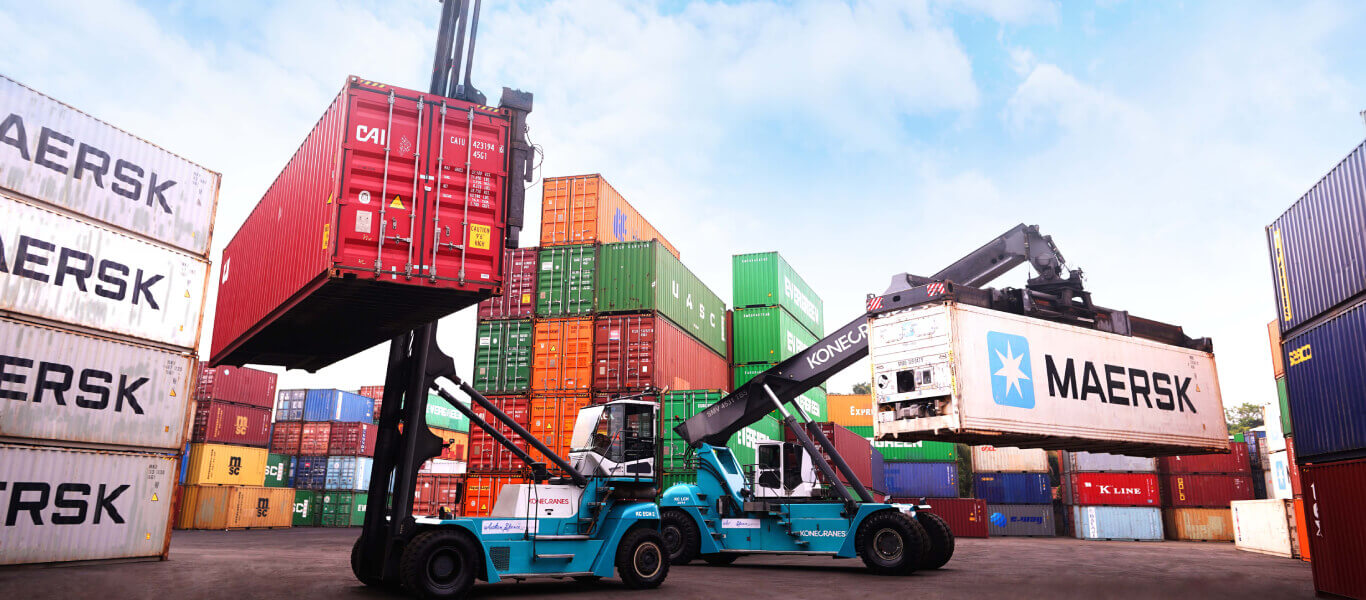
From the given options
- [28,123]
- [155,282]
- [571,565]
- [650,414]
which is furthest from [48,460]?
[650,414]

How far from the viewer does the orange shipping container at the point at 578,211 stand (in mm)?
24641

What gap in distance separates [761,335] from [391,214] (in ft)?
72.2

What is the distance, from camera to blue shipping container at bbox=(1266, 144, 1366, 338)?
33.5ft

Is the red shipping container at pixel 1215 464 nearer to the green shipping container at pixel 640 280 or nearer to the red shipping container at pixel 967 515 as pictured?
the red shipping container at pixel 967 515

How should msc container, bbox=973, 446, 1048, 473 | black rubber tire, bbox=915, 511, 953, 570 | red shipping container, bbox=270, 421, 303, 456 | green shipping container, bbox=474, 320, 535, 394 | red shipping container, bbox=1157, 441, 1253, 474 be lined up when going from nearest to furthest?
black rubber tire, bbox=915, 511, 953, 570 → green shipping container, bbox=474, 320, 535, 394 → red shipping container, bbox=1157, 441, 1253, 474 → msc container, bbox=973, 446, 1048, 473 → red shipping container, bbox=270, 421, 303, 456

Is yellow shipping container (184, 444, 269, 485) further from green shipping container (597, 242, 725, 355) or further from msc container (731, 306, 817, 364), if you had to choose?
msc container (731, 306, 817, 364)

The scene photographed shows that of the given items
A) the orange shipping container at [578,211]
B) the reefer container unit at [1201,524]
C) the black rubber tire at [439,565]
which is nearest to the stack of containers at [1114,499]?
the reefer container unit at [1201,524]

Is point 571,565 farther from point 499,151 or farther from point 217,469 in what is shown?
point 217,469

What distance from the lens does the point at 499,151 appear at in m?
9.84

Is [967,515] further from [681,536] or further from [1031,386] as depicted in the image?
[1031,386]

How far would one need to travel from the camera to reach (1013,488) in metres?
37.2

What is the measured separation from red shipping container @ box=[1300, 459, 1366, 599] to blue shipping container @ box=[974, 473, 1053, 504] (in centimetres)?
2687

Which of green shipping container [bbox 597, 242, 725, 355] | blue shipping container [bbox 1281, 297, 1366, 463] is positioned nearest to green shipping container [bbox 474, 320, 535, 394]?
green shipping container [bbox 597, 242, 725, 355]

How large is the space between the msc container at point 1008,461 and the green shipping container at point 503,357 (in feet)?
77.2
